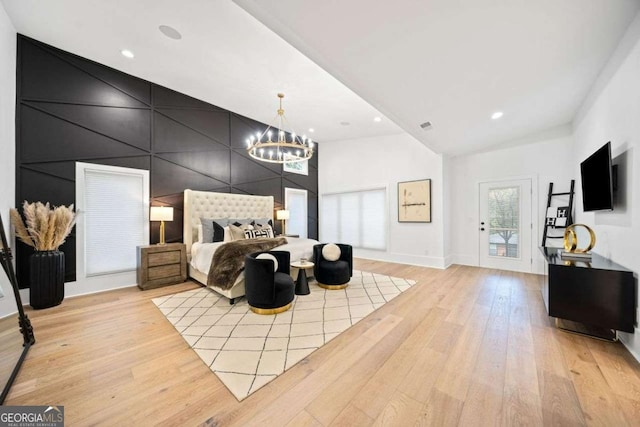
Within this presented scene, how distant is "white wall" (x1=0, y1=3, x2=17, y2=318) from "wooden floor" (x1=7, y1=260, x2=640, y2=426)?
1445 mm

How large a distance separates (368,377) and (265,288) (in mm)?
1446

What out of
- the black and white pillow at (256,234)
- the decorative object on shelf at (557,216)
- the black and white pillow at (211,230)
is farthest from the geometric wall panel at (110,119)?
the decorative object on shelf at (557,216)

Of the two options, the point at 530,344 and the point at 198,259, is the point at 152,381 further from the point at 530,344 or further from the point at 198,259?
the point at 530,344

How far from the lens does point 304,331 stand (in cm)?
243

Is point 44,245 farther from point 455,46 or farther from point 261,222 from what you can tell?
point 455,46

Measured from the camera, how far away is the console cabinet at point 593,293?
6.73ft

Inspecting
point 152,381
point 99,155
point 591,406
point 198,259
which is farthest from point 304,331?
point 99,155

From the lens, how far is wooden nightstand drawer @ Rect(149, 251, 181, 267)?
3840mm

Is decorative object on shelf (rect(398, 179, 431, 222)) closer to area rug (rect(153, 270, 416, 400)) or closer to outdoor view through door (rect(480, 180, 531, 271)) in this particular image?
outdoor view through door (rect(480, 180, 531, 271))

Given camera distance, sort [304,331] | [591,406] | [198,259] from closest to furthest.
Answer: [591,406]
[304,331]
[198,259]

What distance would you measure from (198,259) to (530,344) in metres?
4.35

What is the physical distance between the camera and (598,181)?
2.65 meters

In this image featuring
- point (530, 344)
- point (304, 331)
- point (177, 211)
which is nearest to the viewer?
point (530, 344)

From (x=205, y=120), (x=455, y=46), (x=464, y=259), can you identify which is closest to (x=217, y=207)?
(x=205, y=120)
